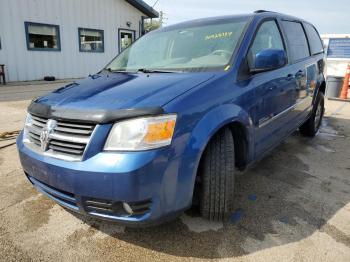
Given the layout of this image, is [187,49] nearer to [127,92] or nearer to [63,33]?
[127,92]

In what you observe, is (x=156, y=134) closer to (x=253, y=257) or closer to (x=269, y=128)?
(x=253, y=257)

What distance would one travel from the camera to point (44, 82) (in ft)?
37.3

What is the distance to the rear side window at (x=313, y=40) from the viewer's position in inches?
171

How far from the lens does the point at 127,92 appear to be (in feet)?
6.95

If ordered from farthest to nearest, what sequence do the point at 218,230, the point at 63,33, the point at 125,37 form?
the point at 125,37, the point at 63,33, the point at 218,230

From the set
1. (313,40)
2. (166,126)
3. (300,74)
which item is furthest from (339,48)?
(166,126)

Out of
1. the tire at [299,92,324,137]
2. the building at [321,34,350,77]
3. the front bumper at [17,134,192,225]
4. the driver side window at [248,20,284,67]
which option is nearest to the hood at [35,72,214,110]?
the front bumper at [17,134,192,225]

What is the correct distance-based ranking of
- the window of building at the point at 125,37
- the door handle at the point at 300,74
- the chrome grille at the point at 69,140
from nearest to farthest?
the chrome grille at the point at 69,140
the door handle at the point at 300,74
the window of building at the point at 125,37

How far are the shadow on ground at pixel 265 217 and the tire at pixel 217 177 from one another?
0.17 metres

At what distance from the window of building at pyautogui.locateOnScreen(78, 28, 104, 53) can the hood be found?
1159 cm

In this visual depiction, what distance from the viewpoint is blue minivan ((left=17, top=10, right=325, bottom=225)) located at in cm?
180

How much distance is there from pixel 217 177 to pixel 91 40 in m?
12.9

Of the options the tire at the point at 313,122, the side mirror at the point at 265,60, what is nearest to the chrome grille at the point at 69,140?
the side mirror at the point at 265,60

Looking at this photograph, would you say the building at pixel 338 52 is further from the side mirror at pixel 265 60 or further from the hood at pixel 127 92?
the hood at pixel 127 92
